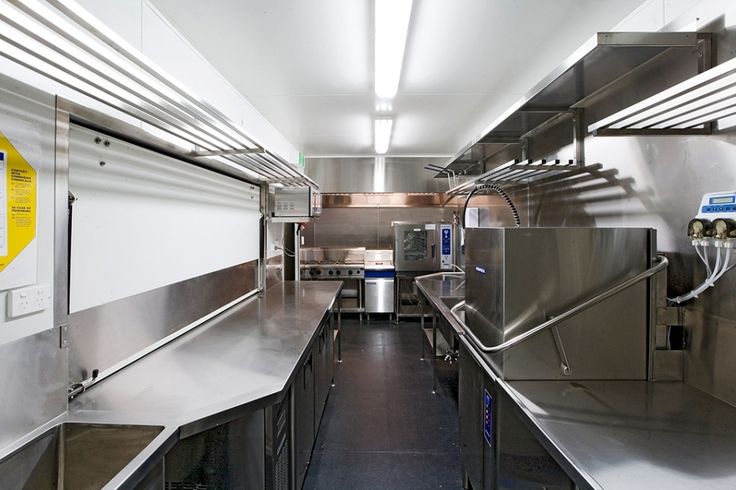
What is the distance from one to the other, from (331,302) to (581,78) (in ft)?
7.06

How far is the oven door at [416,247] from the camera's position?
520 cm

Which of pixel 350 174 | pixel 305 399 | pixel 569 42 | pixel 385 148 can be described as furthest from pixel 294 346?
pixel 350 174

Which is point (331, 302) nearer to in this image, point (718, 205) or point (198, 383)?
point (198, 383)

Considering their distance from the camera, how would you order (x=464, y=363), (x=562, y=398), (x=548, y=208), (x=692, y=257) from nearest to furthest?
(x=562, y=398) < (x=692, y=257) < (x=464, y=363) < (x=548, y=208)

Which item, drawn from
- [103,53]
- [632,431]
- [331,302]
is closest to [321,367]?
[331,302]

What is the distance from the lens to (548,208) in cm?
249

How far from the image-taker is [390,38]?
1850 millimetres

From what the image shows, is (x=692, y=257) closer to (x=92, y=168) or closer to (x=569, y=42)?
(x=569, y=42)

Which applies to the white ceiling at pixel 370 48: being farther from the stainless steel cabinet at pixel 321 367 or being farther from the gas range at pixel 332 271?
Answer: the gas range at pixel 332 271

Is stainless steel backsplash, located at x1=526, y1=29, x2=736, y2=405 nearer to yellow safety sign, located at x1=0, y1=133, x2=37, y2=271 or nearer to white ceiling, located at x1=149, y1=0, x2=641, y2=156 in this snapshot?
white ceiling, located at x1=149, y1=0, x2=641, y2=156

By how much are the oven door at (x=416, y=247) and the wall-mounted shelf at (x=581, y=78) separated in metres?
2.58

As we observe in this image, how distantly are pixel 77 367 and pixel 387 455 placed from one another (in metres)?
1.77

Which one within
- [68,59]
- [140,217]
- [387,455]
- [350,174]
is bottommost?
[387,455]

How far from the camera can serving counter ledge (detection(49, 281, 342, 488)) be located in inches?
40.1
